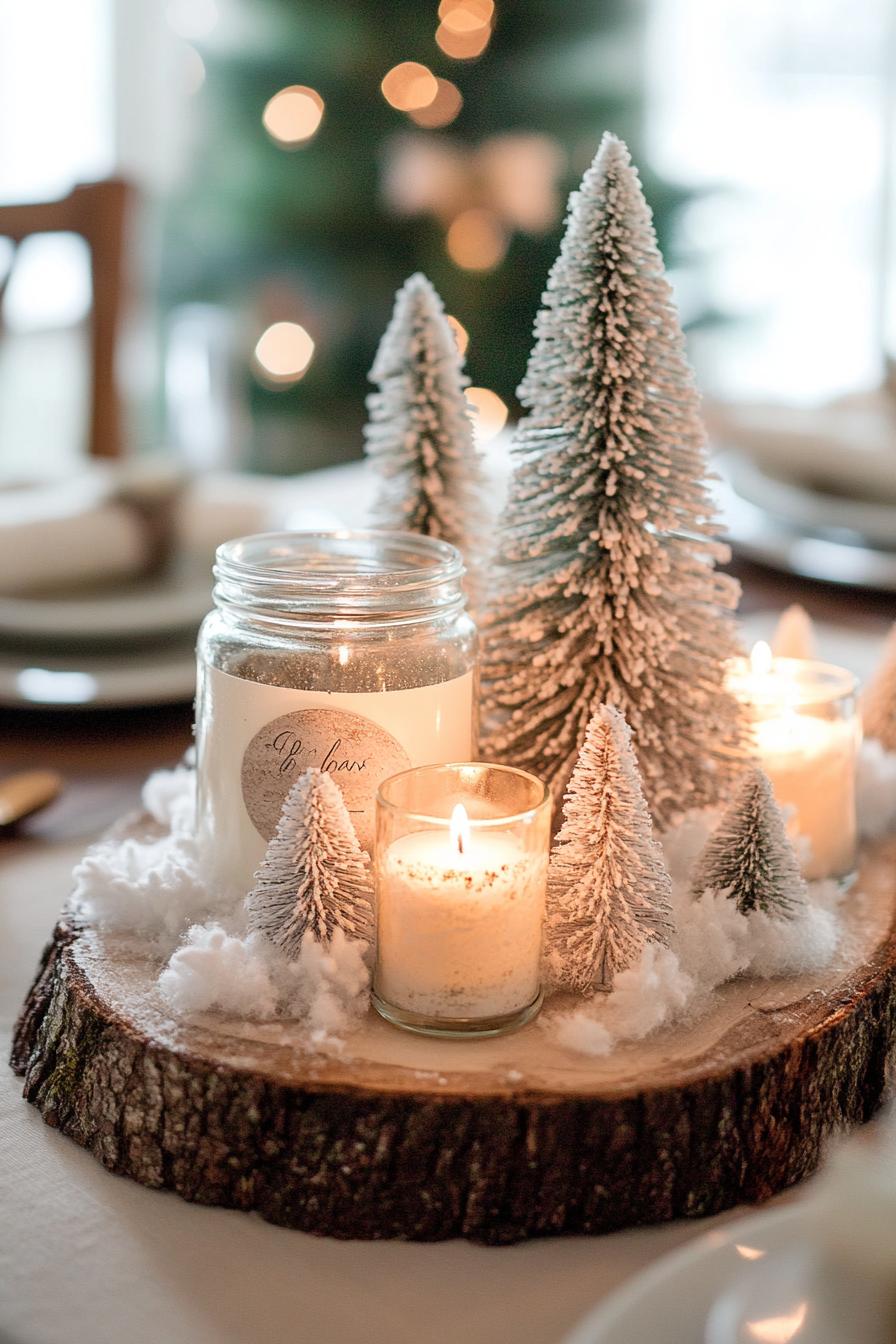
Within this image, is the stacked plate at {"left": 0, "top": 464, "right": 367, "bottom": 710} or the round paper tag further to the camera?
the stacked plate at {"left": 0, "top": 464, "right": 367, "bottom": 710}

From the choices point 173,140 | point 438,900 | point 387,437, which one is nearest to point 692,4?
point 173,140

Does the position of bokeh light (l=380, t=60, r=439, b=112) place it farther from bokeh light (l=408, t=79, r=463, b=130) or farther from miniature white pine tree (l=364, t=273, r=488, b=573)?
miniature white pine tree (l=364, t=273, r=488, b=573)

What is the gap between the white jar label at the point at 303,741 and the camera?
2.08 ft

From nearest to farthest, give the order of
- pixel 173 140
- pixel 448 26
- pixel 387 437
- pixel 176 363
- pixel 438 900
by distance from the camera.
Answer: pixel 438 900, pixel 387 437, pixel 448 26, pixel 176 363, pixel 173 140

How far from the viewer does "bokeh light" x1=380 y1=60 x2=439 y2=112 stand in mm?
3740

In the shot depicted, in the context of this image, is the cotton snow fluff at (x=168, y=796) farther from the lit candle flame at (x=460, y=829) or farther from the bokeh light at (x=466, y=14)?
the bokeh light at (x=466, y=14)

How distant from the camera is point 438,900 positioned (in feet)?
1.87

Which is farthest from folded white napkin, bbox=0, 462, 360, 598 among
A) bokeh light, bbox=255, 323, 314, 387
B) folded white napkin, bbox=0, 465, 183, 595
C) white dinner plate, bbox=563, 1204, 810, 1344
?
bokeh light, bbox=255, 323, 314, 387

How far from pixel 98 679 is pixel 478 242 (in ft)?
9.73

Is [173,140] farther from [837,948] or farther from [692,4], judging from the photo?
[837,948]

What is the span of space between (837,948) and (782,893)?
5cm

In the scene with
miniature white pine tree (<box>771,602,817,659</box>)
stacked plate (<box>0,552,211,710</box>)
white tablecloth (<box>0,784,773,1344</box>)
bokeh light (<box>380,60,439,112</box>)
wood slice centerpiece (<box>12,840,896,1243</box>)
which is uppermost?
bokeh light (<box>380,60,439,112</box>)

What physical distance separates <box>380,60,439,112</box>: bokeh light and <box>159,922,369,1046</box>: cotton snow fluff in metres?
3.55

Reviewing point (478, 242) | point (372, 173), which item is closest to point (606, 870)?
point (478, 242)
